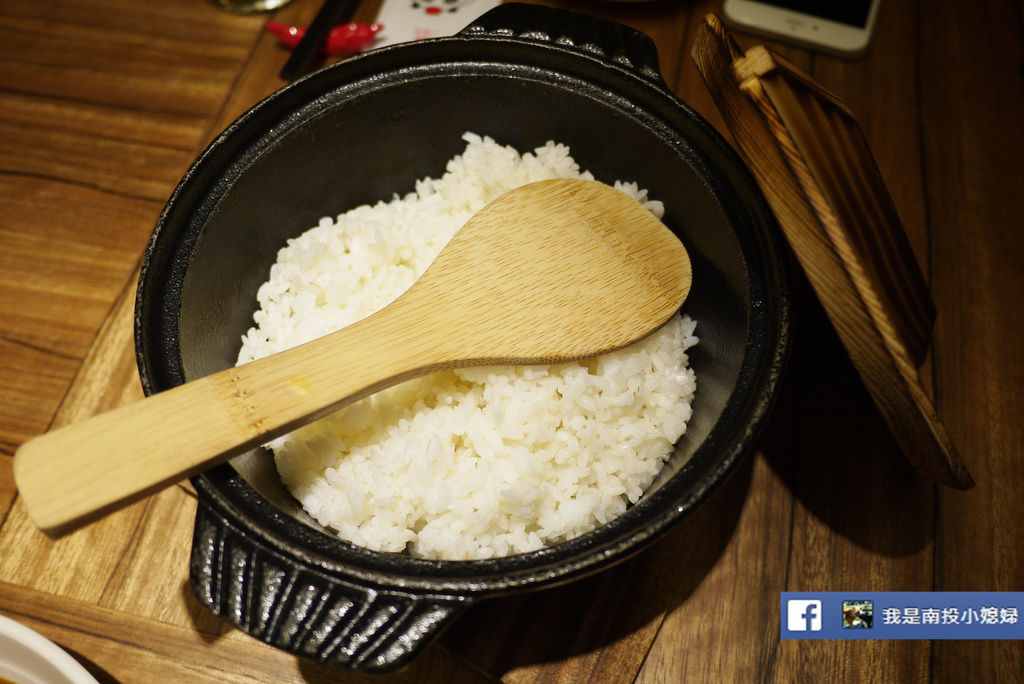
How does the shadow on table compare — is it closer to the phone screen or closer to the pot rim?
the pot rim

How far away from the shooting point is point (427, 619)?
100cm

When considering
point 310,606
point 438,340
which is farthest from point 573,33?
point 310,606

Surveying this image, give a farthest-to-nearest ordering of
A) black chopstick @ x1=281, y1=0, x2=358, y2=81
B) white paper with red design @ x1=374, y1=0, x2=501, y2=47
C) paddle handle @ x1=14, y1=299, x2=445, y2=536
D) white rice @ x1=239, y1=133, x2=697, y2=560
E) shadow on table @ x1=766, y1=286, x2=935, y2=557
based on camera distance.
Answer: white paper with red design @ x1=374, y1=0, x2=501, y2=47, black chopstick @ x1=281, y1=0, x2=358, y2=81, shadow on table @ x1=766, y1=286, x2=935, y2=557, white rice @ x1=239, y1=133, x2=697, y2=560, paddle handle @ x1=14, y1=299, x2=445, y2=536

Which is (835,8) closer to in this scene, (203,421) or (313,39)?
(313,39)

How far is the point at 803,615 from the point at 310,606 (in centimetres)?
93

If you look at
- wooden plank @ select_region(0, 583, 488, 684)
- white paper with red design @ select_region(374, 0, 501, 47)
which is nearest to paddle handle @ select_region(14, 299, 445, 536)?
wooden plank @ select_region(0, 583, 488, 684)

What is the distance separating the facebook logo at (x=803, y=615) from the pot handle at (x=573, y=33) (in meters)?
1.09

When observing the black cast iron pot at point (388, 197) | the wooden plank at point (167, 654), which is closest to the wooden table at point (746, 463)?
the wooden plank at point (167, 654)

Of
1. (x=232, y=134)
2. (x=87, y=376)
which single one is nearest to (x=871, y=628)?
(x=232, y=134)

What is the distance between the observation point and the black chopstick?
198 centimetres

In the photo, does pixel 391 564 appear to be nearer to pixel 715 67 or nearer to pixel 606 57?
pixel 715 67

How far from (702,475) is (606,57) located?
89cm

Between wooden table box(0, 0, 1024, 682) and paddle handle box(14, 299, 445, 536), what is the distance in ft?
1.63

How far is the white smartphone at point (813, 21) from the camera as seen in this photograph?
2020mm
